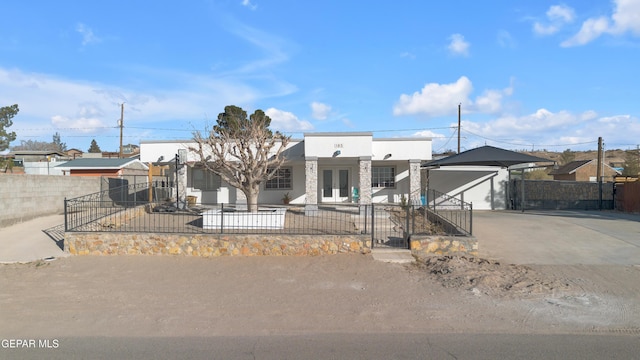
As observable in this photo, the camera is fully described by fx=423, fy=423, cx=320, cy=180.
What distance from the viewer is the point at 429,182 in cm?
2155

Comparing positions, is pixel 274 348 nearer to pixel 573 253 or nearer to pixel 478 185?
pixel 573 253

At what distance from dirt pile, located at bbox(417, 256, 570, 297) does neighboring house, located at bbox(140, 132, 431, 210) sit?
7.90 meters

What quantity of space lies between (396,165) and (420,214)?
18.2 ft

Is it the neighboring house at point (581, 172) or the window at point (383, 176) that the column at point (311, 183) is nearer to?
the window at point (383, 176)

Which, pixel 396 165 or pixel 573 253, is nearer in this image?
pixel 573 253

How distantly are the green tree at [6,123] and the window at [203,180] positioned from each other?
11146 mm

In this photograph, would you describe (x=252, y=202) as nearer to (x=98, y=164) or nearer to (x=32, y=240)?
(x=32, y=240)

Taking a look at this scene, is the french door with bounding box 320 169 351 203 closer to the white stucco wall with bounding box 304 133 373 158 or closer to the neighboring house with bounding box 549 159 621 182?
the white stucco wall with bounding box 304 133 373 158

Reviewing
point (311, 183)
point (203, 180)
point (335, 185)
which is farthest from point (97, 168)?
point (311, 183)

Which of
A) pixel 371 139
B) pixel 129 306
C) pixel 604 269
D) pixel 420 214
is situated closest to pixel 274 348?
pixel 129 306

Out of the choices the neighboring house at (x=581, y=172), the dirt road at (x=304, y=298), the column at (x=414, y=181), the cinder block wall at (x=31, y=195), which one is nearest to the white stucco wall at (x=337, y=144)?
the column at (x=414, y=181)

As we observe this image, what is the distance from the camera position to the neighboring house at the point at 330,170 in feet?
57.1

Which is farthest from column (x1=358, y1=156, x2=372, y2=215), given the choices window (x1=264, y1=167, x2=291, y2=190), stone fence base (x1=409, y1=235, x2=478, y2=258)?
stone fence base (x1=409, y1=235, x2=478, y2=258)

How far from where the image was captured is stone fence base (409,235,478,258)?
9.68 meters
